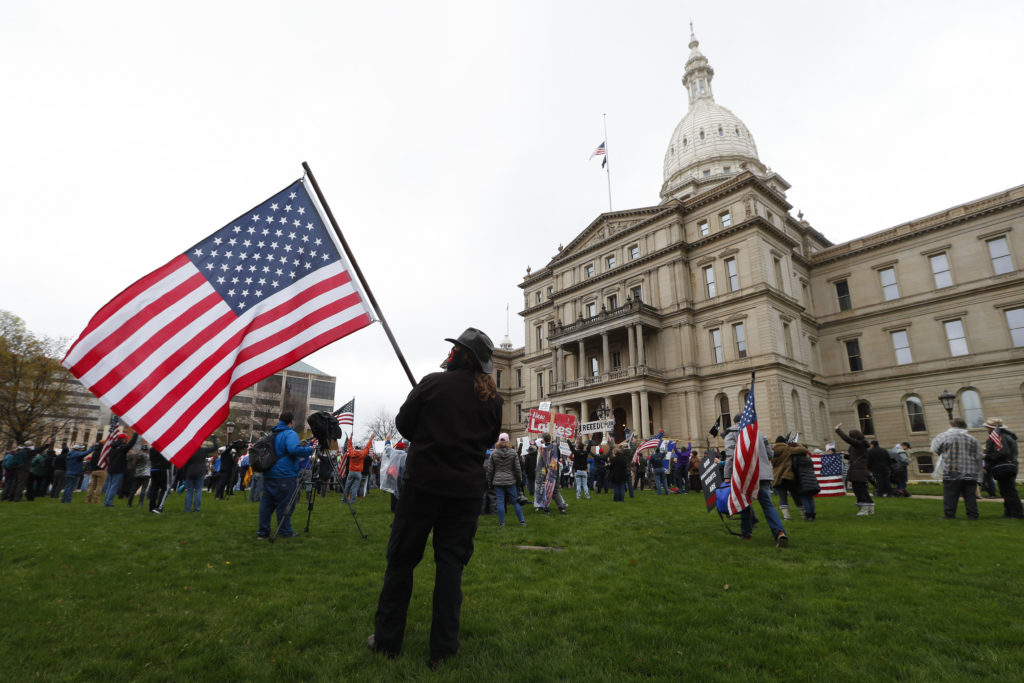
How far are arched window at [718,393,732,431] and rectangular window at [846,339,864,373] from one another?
12058mm

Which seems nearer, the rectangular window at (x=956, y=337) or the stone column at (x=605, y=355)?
the rectangular window at (x=956, y=337)

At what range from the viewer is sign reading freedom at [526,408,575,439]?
20.3m

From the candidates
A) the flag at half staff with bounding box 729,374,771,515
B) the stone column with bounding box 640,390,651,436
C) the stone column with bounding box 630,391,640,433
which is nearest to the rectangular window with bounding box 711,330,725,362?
the stone column with bounding box 640,390,651,436

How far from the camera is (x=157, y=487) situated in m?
11.9

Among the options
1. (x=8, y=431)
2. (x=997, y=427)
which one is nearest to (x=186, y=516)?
(x=997, y=427)

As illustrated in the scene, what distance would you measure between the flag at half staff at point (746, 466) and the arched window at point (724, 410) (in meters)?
32.0

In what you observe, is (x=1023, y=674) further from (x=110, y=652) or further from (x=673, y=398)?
(x=673, y=398)

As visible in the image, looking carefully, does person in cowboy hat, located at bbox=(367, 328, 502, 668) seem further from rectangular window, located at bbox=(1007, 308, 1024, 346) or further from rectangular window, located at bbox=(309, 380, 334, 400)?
rectangular window, located at bbox=(309, 380, 334, 400)

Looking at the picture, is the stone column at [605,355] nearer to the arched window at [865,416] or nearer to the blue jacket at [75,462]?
the arched window at [865,416]

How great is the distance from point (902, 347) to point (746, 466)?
40697 millimetres

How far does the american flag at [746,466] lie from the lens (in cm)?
793

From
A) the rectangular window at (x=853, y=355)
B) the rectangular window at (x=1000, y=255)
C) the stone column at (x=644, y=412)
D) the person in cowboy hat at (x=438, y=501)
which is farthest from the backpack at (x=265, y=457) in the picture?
the rectangular window at (x=1000, y=255)

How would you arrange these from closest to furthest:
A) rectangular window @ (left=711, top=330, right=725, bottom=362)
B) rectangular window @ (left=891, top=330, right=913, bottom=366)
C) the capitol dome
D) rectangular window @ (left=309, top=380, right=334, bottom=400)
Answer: rectangular window @ (left=891, top=330, right=913, bottom=366)
rectangular window @ (left=711, top=330, right=725, bottom=362)
the capitol dome
rectangular window @ (left=309, top=380, right=334, bottom=400)

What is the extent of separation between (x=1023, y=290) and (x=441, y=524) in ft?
153
